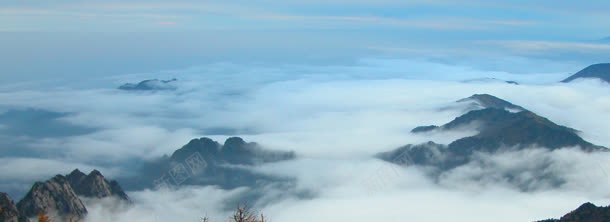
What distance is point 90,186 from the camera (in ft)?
655

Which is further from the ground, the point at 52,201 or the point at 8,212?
the point at 52,201

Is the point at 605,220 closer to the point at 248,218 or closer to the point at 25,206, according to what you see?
the point at 248,218

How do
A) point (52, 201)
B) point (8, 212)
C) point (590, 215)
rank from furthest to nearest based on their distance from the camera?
point (52, 201) < point (8, 212) < point (590, 215)

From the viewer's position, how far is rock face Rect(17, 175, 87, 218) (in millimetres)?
163250

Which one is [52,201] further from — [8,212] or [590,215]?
[590,215]

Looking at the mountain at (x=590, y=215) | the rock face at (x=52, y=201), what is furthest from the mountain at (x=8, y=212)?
the mountain at (x=590, y=215)

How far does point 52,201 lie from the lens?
170250 mm

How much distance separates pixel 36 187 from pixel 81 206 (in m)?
13.9

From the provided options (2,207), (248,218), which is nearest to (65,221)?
(2,207)

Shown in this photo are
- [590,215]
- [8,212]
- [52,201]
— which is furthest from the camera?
[52,201]

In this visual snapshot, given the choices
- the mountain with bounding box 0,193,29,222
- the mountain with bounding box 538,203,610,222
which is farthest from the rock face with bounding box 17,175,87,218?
the mountain with bounding box 538,203,610,222

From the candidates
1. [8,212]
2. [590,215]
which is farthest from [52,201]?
[590,215]

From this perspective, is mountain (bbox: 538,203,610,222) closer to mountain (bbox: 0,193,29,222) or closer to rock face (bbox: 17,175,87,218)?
mountain (bbox: 0,193,29,222)

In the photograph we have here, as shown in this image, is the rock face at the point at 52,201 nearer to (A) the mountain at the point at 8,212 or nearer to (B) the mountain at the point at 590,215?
(A) the mountain at the point at 8,212
